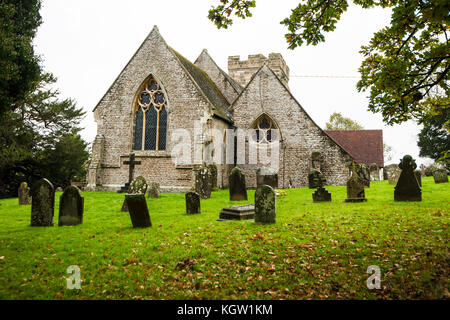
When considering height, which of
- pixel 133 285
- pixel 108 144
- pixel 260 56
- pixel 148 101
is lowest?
pixel 133 285

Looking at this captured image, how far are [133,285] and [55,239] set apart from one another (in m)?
2.99

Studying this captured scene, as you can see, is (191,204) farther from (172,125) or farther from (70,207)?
(172,125)

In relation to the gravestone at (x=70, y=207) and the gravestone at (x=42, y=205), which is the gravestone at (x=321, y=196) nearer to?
the gravestone at (x=70, y=207)

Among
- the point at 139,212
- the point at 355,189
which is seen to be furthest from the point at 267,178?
the point at 139,212

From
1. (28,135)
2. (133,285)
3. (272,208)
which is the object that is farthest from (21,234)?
(28,135)

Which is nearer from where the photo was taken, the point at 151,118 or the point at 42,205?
the point at 42,205

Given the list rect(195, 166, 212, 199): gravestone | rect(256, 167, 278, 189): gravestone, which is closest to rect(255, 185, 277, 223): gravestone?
rect(195, 166, 212, 199): gravestone

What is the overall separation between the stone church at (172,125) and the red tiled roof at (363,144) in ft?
34.0

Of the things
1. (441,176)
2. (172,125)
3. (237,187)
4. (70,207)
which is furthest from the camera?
(172,125)

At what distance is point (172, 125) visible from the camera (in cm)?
1714

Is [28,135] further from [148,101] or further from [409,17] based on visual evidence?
[409,17]

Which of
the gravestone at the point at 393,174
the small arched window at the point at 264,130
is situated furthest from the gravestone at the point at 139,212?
the gravestone at the point at 393,174

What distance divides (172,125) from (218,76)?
28.5 feet

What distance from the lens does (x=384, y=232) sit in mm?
5949
